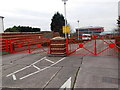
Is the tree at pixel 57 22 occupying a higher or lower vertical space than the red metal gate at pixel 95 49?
higher

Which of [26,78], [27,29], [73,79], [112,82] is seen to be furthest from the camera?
[27,29]

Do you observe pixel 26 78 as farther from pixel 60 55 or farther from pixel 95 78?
pixel 60 55

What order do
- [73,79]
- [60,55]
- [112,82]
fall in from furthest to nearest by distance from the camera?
[60,55] → [73,79] → [112,82]

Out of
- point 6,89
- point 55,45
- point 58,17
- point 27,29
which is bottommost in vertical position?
point 6,89

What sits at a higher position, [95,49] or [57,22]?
[57,22]

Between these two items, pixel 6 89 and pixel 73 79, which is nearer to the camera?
pixel 6 89

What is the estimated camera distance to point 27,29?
43.6m

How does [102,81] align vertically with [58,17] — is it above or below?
below

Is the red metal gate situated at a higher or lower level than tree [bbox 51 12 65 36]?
lower

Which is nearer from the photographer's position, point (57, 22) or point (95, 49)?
point (95, 49)

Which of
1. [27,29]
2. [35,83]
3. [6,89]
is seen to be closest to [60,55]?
[35,83]

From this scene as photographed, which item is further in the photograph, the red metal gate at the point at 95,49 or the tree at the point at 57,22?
the tree at the point at 57,22

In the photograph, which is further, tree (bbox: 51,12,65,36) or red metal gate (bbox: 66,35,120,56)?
tree (bbox: 51,12,65,36)

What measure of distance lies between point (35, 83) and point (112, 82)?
110 inches
